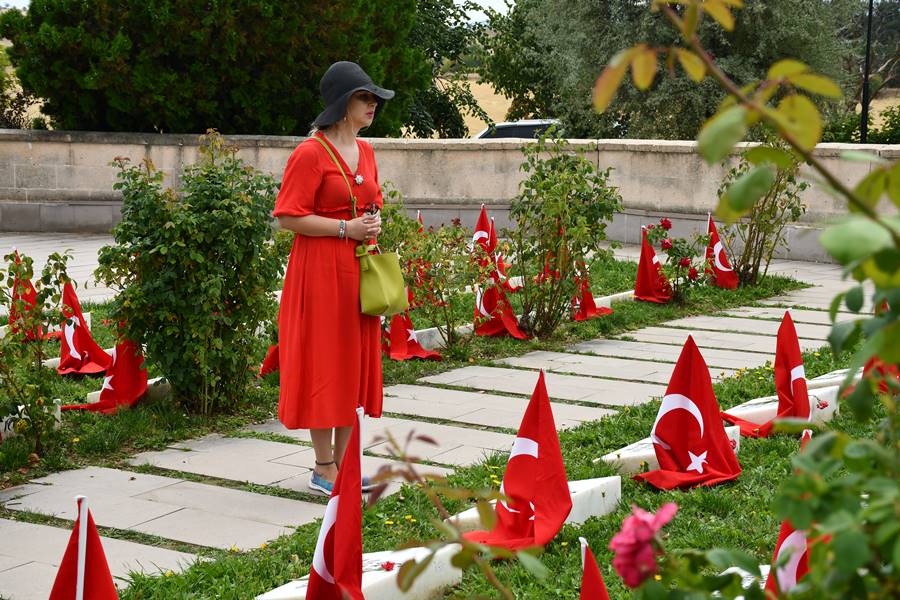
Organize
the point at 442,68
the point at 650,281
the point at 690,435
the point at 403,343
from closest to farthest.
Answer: the point at 690,435 < the point at 403,343 < the point at 650,281 < the point at 442,68

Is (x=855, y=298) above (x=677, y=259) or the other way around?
above

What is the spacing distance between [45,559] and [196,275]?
219 centimetres

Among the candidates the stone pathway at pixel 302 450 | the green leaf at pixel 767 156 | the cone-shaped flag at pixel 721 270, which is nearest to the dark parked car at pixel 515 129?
the cone-shaped flag at pixel 721 270

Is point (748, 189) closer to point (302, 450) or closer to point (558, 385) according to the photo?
point (302, 450)

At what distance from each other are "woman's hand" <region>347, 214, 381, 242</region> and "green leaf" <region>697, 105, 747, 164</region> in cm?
389

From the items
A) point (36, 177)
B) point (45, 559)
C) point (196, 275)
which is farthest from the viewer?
point (36, 177)

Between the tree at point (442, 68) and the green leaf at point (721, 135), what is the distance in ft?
68.2

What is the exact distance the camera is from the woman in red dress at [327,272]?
492cm

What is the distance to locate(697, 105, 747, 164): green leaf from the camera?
3.66ft

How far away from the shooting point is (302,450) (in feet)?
19.5

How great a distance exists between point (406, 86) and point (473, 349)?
999cm

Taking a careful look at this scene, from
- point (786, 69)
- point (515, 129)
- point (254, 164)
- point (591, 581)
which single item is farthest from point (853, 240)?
point (515, 129)

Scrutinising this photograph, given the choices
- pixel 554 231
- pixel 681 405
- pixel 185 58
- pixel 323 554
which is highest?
pixel 185 58

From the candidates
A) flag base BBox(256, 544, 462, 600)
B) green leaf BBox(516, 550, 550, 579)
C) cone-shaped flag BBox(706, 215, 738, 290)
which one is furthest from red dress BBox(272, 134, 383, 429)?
cone-shaped flag BBox(706, 215, 738, 290)
